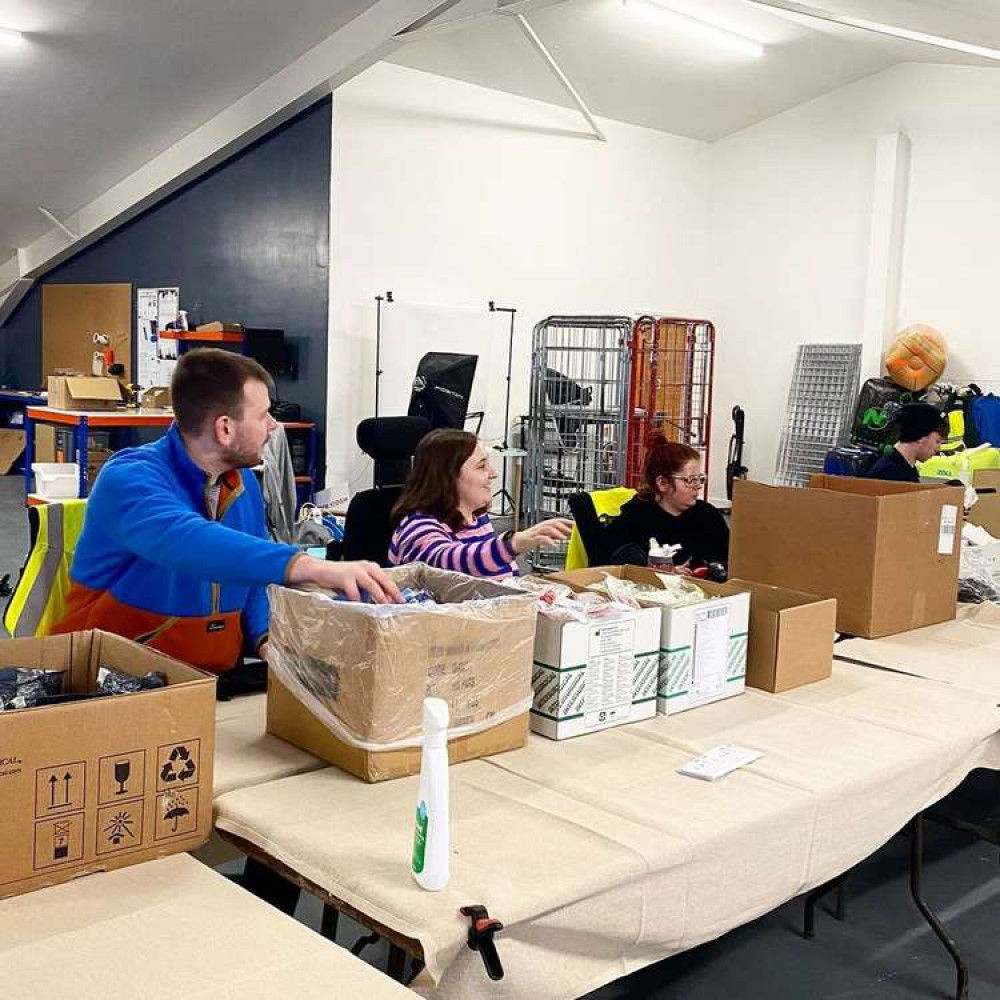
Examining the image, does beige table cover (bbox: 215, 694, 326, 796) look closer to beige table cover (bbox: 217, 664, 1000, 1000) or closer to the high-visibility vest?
beige table cover (bbox: 217, 664, 1000, 1000)

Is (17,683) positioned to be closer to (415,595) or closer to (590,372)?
(415,595)

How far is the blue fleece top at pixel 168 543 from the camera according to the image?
194 centimetres

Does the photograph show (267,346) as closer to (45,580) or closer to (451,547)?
(451,547)

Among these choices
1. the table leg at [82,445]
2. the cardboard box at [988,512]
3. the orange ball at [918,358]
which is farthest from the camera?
the orange ball at [918,358]

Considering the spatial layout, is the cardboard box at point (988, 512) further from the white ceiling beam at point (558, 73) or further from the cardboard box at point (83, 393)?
the cardboard box at point (83, 393)

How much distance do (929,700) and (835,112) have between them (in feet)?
28.6

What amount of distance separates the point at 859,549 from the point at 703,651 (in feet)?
2.68

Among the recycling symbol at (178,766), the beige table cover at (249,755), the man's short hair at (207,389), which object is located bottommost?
the beige table cover at (249,755)

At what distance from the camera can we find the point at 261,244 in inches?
352

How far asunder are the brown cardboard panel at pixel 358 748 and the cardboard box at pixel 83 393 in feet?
21.0

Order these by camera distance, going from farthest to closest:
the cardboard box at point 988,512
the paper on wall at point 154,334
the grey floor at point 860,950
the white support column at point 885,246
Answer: the paper on wall at point 154,334 → the white support column at point 885,246 → the cardboard box at point 988,512 → the grey floor at point 860,950

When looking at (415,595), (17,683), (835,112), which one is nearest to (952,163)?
(835,112)

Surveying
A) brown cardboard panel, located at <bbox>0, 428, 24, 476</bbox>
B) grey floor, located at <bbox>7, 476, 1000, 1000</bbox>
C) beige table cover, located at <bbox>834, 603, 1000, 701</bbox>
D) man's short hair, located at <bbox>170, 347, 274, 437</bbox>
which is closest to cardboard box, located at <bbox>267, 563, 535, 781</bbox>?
man's short hair, located at <bbox>170, 347, 274, 437</bbox>

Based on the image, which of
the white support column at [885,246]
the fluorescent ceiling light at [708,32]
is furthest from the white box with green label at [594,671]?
the white support column at [885,246]
